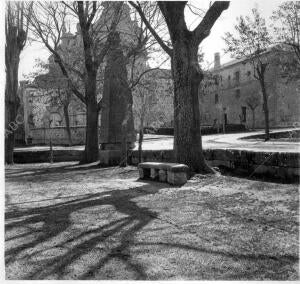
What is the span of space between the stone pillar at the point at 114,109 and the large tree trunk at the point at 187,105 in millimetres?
5480

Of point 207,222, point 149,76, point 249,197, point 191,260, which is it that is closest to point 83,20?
point 149,76

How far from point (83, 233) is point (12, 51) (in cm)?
1124

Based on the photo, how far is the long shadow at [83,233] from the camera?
3.21 metres

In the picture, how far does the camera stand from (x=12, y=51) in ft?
45.8

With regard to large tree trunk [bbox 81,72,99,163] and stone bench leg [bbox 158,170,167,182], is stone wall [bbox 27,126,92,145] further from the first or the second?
stone bench leg [bbox 158,170,167,182]

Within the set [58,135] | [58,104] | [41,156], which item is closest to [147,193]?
[41,156]

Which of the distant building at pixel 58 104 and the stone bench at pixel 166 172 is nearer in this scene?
the stone bench at pixel 166 172

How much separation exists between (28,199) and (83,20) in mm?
9961

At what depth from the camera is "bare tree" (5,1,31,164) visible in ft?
40.6

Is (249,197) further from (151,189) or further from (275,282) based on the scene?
(275,282)

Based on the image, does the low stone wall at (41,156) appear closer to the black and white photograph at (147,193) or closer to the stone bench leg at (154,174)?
the black and white photograph at (147,193)

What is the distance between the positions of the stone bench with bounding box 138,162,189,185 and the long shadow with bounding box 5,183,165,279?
0.54 meters

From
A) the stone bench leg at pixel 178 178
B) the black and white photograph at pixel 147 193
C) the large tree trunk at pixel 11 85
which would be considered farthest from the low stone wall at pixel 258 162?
the large tree trunk at pixel 11 85

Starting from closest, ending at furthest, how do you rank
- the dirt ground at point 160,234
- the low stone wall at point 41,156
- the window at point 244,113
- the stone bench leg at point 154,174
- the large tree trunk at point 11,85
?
the dirt ground at point 160,234 < the stone bench leg at point 154,174 < the large tree trunk at point 11,85 < the low stone wall at point 41,156 < the window at point 244,113
